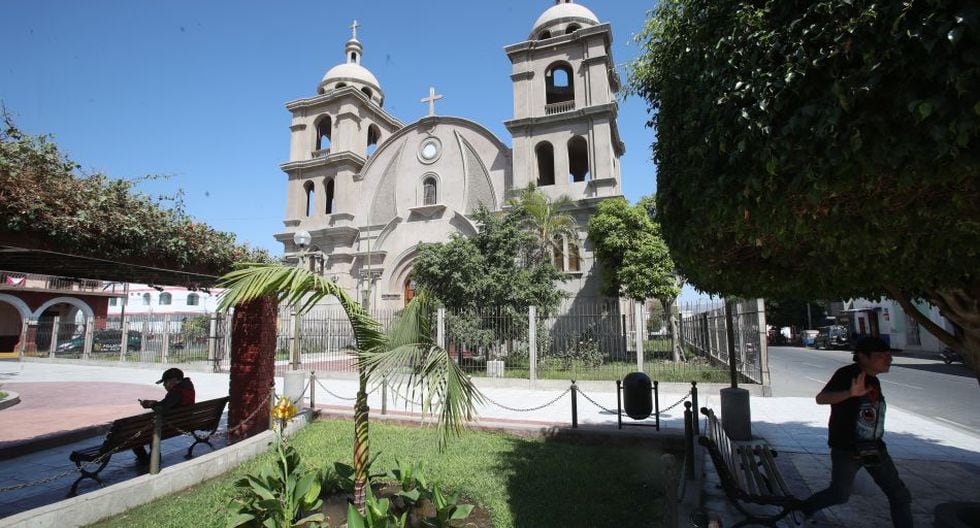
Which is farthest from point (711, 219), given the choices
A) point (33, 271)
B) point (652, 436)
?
point (33, 271)

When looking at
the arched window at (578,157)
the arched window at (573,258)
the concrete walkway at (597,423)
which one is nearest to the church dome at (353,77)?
the arched window at (578,157)

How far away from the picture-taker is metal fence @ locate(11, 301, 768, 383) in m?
13.6

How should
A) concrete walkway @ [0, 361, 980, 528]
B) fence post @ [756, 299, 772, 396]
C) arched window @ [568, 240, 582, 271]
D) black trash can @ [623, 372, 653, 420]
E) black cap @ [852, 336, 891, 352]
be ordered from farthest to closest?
arched window @ [568, 240, 582, 271] < fence post @ [756, 299, 772, 396] < black trash can @ [623, 372, 653, 420] < concrete walkway @ [0, 361, 980, 528] < black cap @ [852, 336, 891, 352]

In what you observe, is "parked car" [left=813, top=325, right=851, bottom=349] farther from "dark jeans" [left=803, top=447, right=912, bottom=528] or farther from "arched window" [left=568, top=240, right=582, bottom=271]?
"dark jeans" [left=803, top=447, right=912, bottom=528]

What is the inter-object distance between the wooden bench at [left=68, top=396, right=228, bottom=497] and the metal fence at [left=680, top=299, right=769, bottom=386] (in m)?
11.1

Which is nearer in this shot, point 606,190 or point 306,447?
point 306,447

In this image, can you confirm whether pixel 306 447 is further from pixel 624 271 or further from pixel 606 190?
pixel 606 190

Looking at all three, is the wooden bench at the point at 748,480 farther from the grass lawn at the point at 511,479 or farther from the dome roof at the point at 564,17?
the dome roof at the point at 564,17

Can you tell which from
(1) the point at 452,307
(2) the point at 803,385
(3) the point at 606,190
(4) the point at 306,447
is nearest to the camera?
(4) the point at 306,447

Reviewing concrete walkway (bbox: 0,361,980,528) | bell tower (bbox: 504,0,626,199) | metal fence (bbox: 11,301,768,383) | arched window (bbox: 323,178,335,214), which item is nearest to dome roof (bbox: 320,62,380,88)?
arched window (bbox: 323,178,335,214)

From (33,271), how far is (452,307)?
42.2 feet

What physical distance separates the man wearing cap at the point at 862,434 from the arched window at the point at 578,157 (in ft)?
66.8

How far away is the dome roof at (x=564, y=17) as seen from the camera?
24484 millimetres

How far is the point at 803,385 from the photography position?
14.5 m
